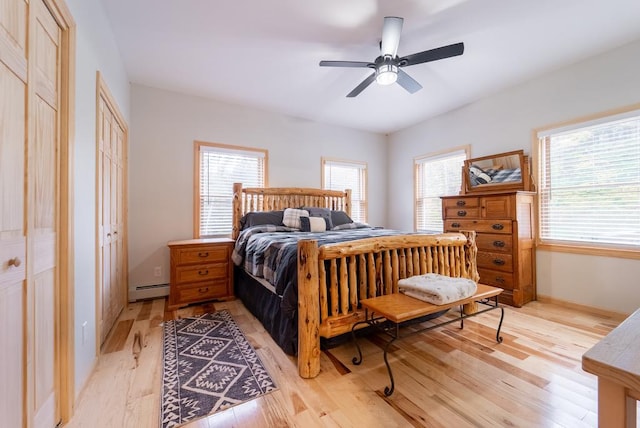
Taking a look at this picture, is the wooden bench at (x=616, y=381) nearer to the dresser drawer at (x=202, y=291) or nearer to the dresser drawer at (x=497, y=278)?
the dresser drawer at (x=497, y=278)

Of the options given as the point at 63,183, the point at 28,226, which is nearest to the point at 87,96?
the point at 63,183

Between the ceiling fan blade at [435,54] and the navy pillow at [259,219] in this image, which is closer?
the ceiling fan blade at [435,54]

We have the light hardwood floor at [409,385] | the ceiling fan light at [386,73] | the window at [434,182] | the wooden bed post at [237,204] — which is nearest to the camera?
the light hardwood floor at [409,385]

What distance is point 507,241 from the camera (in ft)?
9.87

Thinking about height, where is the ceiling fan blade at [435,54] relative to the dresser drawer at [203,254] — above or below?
above

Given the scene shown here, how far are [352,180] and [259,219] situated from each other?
220cm

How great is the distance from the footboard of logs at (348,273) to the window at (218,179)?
240 cm

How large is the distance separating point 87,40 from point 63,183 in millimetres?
1026

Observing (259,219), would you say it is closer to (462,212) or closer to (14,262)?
(14,262)

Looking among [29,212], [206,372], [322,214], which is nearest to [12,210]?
[29,212]

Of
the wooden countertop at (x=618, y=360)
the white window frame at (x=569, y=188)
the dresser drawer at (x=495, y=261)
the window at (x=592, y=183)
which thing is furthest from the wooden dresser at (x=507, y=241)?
the wooden countertop at (x=618, y=360)

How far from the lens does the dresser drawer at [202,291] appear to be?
9.57 ft

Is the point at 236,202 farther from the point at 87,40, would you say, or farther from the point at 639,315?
the point at 639,315

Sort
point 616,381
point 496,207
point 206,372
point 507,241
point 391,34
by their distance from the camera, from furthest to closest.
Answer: point 496,207
point 507,241
point 391,34
point 206,372
point 616,381
